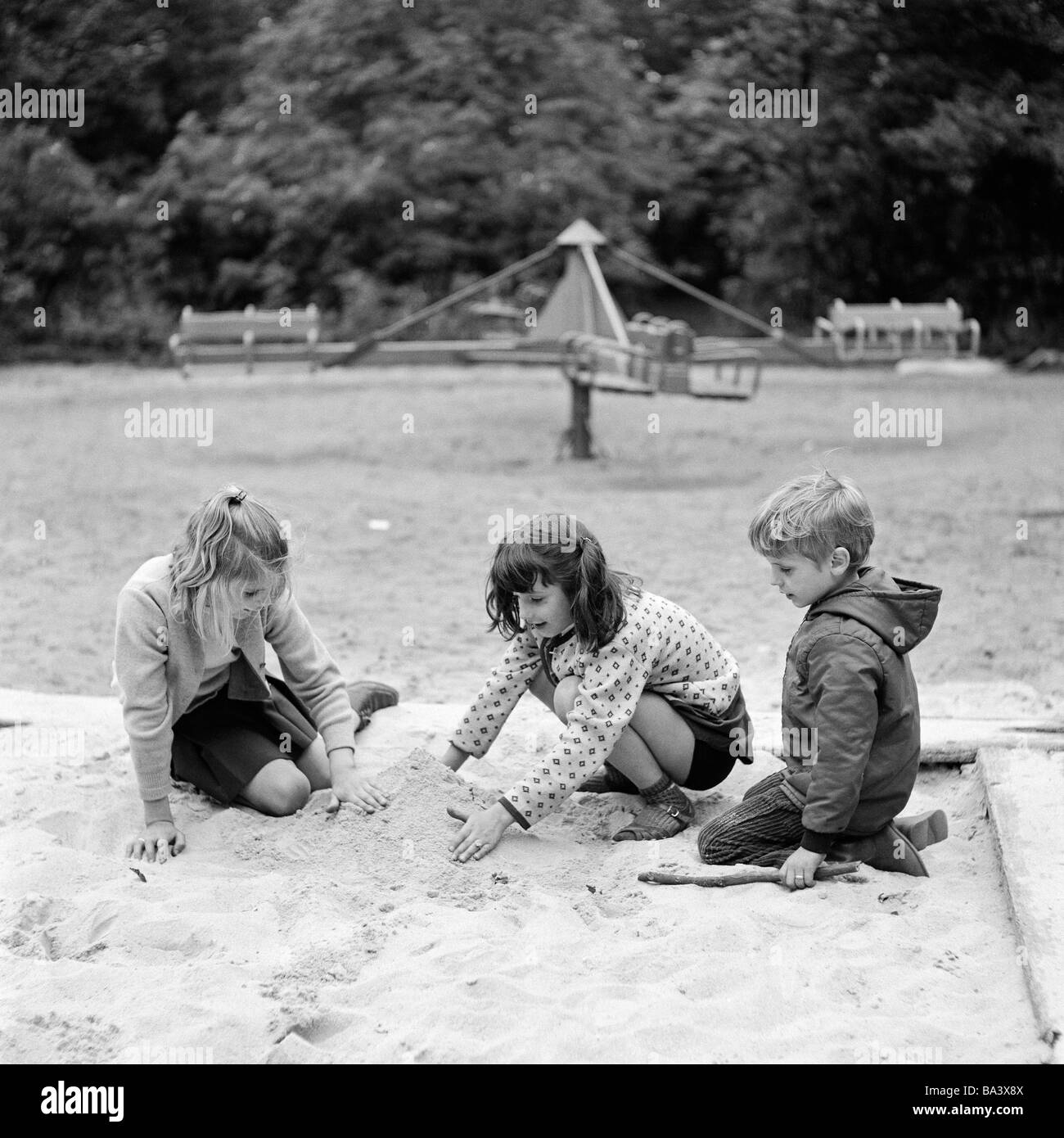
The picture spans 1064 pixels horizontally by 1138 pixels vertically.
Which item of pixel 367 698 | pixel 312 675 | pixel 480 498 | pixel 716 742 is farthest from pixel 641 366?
pixel 716 742

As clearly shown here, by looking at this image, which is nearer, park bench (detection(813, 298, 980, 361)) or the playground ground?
the playground ground

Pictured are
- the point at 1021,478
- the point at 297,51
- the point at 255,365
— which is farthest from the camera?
the point at 297,51

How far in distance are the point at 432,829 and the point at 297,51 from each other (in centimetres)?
1731

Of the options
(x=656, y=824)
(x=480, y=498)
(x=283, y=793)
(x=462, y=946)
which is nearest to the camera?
(x=462, y=946)

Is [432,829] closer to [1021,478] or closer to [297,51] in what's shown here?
[1021,478]

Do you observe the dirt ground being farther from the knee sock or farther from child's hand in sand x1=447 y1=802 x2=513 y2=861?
the knee sock

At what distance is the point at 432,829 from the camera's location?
2969 mm

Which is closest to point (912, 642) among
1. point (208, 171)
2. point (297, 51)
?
point (208, 171)

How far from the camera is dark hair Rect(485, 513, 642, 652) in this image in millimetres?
2811

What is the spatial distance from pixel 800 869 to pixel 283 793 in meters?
1.17

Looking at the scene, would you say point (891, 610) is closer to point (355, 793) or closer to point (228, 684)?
point (355, 793)

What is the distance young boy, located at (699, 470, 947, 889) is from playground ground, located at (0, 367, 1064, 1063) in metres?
0.11

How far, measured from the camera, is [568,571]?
2.82m

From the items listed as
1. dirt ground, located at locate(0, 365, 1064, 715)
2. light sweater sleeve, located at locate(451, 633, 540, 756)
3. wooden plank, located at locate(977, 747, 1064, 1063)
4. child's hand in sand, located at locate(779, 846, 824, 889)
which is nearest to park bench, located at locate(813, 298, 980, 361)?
dirt ground, located at locate(0, 365, 1064, 715)
